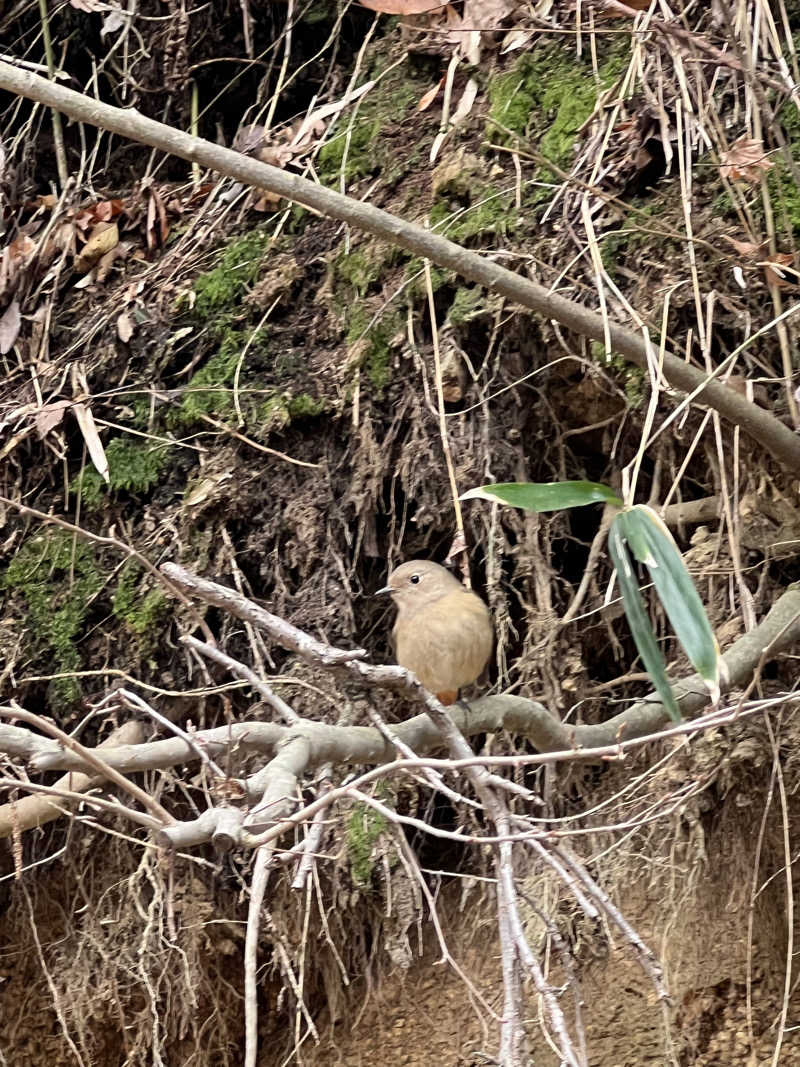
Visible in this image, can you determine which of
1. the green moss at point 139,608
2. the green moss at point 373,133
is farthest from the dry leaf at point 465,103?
the green moss at point 139,608

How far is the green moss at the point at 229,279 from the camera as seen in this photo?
4.10 m

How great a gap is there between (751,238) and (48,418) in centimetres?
208

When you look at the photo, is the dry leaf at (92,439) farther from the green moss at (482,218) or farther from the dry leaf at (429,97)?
the dry leaf at (429,97)

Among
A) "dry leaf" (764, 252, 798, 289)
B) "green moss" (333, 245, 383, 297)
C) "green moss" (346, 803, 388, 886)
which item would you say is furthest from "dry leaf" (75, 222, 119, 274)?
"dry leaf" (764, 252, 798, 289)

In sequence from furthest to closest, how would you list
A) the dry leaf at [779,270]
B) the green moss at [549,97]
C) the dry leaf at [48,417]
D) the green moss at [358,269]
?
1. the dry leaf at [48,417]
2. the green moss at [358,269]
3. the green moss at [549,97]
4. the dry leaf at [779,270]

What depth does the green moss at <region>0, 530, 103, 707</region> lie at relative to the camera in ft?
12.9

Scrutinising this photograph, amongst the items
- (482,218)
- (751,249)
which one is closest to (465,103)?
(482,218)

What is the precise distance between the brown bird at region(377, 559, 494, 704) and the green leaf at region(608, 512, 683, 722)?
117cm

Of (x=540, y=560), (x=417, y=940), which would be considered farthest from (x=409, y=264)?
(x=417, y=940)

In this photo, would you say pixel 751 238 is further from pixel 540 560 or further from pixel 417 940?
pixel 417 940

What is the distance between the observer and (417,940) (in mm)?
4016

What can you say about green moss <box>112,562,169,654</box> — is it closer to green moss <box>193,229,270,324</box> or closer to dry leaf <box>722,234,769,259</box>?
green moss <box>193,229,270,324</box>

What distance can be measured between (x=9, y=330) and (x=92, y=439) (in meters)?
0.59

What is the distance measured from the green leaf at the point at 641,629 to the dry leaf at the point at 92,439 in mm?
2137
